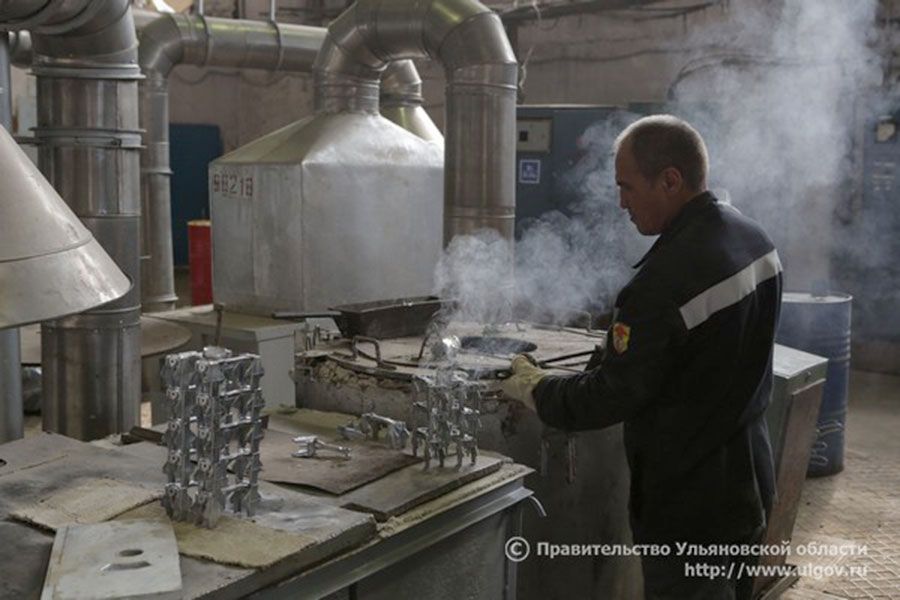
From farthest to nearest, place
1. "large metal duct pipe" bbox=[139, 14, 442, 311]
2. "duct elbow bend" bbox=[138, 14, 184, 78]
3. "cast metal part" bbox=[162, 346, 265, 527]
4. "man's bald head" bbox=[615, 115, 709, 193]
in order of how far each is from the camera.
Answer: "duct elbow bend" bbox=[138, 14, 184, 78], "large metal duct pipe" bbox=[139, 14, 442, 311], "man's bald head" bbox=[615, 115, 709, 193], "cast metal part" bbox=[162, 346, 265, 527]

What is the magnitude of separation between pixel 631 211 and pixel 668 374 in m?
0.41

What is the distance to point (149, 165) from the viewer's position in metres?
5.67

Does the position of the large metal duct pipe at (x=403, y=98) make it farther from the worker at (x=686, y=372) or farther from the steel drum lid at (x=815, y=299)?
the worker at (x=686, y=372)

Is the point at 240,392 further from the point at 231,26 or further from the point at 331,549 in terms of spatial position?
the point at 231,26

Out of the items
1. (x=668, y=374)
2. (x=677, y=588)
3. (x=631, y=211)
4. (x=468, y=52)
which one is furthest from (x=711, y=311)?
(x=468, y=52)

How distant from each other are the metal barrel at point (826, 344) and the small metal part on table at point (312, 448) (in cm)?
284

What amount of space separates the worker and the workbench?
1.02 feet

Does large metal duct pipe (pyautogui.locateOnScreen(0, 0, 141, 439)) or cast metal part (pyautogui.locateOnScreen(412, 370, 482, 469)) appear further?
large metal duct pipe (pyautogui.locateOnScreen(0, 0, 141, 439))

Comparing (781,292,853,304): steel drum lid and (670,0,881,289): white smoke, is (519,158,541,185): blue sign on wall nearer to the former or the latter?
(670,0,881,289): white smoke

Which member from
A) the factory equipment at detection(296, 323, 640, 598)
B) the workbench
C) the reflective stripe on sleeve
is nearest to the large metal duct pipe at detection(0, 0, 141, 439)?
the factory equipment at detection(296, 323, 640, 598)

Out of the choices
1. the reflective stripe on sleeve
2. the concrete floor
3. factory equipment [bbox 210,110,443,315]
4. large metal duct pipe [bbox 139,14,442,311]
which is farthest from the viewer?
large metal duct pipe [bbox 139,14,442,311]

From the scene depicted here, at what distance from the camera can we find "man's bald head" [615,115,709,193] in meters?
2.06

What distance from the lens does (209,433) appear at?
5.43 feet

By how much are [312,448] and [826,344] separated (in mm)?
3057
